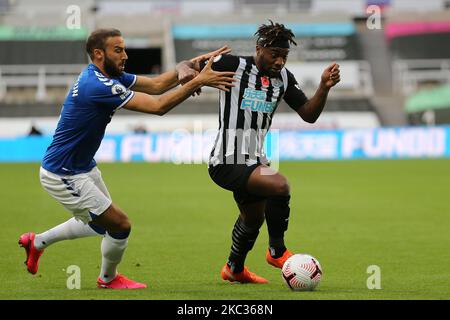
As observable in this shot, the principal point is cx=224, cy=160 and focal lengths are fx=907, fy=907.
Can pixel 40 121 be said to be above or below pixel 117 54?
below

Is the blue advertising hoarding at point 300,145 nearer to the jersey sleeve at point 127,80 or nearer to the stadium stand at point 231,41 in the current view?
the stadium stand at point 231,41

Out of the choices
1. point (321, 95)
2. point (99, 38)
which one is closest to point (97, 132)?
point (99, 38)

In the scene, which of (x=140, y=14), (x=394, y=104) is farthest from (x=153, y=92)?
(x=140, y=14)

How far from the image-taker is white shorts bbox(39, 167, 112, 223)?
8242 mm

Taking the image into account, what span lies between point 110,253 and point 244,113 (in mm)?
1828

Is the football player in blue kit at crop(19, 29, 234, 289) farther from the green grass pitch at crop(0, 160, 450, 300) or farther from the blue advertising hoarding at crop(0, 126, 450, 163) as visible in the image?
the blue advertising hoarding at crop(0, 126, 450, 163)

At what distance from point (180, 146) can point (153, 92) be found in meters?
22.9

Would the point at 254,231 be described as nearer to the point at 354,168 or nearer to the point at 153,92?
the point at 153,92

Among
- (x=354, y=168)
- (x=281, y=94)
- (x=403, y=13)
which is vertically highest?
(x=403, y=13)

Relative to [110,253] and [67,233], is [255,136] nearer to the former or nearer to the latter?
[110,253]

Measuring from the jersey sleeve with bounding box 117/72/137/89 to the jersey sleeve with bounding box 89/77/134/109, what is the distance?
2.02ft

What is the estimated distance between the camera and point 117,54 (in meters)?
8.16

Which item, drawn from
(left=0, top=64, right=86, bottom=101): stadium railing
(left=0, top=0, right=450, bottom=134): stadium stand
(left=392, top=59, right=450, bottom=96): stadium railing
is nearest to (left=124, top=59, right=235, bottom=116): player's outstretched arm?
(left=0, top=0, right=450, bottom=134): stadium stand

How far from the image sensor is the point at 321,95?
28.8 ft
